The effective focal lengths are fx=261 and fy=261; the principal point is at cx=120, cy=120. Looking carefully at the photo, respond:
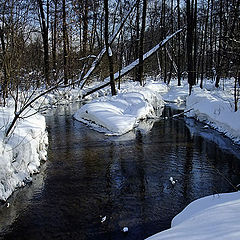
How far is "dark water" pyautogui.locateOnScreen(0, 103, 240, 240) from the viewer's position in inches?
186

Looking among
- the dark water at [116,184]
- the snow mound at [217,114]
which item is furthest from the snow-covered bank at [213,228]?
the snow mound at [217,114]

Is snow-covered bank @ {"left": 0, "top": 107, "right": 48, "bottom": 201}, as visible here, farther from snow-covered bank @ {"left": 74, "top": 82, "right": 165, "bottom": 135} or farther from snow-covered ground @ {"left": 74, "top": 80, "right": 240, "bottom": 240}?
snow-covered bank @ {"left": 74, "top": 82, "right": 165, "bottom": 135}

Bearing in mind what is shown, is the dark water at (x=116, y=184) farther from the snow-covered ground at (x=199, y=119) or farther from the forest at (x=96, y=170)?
the snow-covered ground at (x=199, y=119)

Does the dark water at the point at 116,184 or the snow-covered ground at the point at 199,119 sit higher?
the snow-covered ground at the point at 199,119

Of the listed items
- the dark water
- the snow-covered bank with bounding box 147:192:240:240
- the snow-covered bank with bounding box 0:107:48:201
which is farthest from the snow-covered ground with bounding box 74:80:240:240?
the snow-covered bank with bounding box 0:107:48:201

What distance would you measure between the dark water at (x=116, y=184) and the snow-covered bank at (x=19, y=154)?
10.3 inches

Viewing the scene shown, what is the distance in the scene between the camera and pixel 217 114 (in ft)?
39.3

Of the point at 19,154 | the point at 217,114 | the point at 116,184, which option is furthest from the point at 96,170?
the point at 217,114

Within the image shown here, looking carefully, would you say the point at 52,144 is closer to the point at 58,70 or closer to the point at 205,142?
the point at 58,70

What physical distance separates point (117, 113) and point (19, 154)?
6560mm

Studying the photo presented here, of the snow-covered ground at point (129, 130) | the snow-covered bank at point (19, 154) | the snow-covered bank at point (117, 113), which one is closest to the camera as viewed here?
the snow-covered ground at point (129, 130)

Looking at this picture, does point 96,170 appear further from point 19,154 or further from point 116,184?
point 19,154

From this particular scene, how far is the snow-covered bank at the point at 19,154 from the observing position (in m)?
5.74

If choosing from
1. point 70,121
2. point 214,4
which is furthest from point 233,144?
point 214,4
